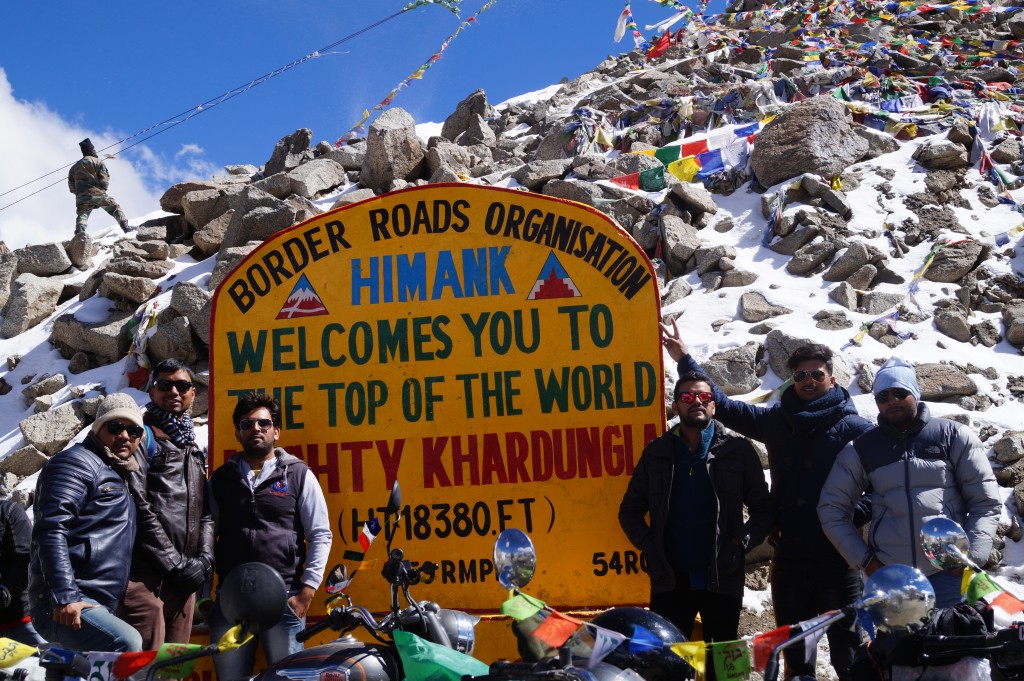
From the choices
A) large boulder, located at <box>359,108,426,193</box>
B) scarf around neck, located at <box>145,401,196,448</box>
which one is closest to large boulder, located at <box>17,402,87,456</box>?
scarf around neck, located at <box>145,401,196,448</box>

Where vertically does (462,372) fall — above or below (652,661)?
above

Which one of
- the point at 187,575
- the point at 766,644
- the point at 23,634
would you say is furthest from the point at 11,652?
the point at 766,644

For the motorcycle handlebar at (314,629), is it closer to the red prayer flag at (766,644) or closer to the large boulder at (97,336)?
the red prayer flag at (766,644)

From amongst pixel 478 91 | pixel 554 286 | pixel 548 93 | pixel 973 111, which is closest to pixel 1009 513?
pixel 554 286

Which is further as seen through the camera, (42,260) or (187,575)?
(42,260)

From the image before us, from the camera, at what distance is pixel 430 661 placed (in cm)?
368

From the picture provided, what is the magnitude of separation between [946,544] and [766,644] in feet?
2.59

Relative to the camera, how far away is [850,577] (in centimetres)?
502

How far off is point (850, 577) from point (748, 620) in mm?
1534

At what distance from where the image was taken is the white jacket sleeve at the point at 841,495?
4.63 m

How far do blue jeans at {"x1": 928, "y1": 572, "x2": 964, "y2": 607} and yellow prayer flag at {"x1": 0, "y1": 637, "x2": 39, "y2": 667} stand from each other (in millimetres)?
4060

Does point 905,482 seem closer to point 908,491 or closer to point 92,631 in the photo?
point 908,491

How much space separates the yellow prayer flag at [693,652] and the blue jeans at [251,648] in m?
2.09

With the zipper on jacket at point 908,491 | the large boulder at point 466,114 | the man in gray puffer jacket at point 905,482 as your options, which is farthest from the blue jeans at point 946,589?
the large boulder at point 466,114
